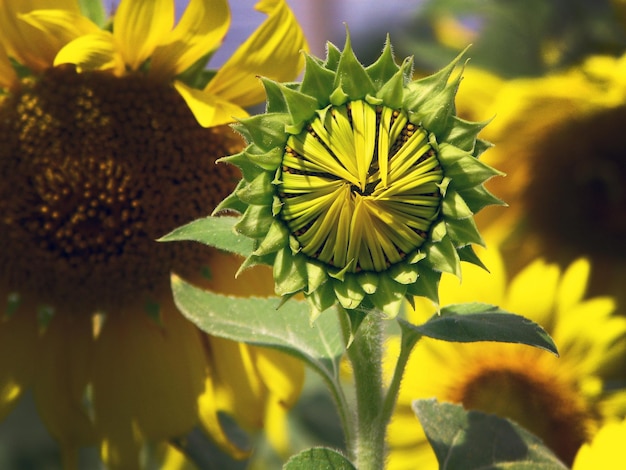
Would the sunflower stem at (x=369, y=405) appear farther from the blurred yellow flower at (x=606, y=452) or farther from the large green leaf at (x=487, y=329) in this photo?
the blurred yellow flower at (x=606, y=452)

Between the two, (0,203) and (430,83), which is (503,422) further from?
(0,203)

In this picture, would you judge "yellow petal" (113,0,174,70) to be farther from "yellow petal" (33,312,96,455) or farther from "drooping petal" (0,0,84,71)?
"yellow petal" (33,312,96,455)

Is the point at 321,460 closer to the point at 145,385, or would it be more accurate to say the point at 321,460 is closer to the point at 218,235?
the point at 218,235

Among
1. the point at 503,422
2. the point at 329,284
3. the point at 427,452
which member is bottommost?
the point at 427,452

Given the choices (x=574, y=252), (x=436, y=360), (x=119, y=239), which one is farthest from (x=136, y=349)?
(x=574, y=252)

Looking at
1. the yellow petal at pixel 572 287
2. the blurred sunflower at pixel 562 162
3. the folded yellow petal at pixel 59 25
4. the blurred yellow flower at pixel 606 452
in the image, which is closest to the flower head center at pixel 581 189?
the blurred sunflower at pixel 562 162

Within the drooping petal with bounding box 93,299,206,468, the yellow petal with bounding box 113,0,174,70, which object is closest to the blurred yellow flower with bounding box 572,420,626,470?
the drooping petal with bounding box 93,299,206,468
